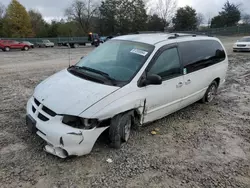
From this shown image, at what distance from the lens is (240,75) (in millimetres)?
9312

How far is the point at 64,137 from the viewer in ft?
9.46

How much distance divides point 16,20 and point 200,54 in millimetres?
47119

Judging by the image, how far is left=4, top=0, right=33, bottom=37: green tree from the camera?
4400 centimetres

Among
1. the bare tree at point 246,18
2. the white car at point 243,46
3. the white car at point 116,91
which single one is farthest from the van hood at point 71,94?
the bare tree at point 246,18

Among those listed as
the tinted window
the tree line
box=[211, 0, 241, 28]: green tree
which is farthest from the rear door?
box=[211, 0, 241, 28]: green tree

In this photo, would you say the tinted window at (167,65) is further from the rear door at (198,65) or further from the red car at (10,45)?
the red car at (10,45)

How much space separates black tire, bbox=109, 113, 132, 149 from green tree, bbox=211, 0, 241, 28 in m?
62.7

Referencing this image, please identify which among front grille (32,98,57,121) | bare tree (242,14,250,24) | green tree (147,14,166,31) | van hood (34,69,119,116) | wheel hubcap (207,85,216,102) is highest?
bare tree (242,14,250,24)

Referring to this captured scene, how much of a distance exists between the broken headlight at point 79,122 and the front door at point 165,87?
1.05 m

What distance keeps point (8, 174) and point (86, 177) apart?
987mm

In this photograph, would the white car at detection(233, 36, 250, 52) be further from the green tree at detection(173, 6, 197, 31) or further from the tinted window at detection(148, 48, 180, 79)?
the green tree at detection(173, 6, 197, 31)

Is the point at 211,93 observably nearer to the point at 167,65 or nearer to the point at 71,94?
the point at 167,65

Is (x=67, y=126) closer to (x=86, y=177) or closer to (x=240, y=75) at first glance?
(x=86, y=177)

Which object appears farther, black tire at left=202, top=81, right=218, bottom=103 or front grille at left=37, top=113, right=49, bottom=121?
black tire at left=202, top=81, right=218, bottom=103
